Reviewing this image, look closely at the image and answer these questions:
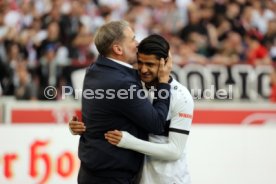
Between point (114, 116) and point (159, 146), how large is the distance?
0.33 metres

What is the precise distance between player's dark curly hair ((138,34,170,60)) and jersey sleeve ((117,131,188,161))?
49 cm

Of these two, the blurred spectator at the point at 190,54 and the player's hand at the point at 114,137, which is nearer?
the player's hand at the point at 114,137

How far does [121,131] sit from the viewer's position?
4.30m

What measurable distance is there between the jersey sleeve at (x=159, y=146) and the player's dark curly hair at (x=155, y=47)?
1.61ft

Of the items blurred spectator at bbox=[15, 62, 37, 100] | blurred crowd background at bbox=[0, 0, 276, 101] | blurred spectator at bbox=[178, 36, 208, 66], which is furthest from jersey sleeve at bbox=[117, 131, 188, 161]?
blurred spectator at bbox=[178, 36, 208, 66]

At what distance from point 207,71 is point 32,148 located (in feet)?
18.0

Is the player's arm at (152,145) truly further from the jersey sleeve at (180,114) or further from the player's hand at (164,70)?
the player's hand at (164,70)

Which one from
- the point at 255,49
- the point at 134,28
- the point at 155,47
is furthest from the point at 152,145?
the point at 255,49

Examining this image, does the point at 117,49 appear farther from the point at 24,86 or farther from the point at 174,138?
the point at 24,86

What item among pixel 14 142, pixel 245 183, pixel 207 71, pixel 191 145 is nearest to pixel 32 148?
pixel 14 142

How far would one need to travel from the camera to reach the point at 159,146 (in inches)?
170

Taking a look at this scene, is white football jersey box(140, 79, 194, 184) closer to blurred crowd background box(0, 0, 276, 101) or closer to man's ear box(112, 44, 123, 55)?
man's ear box(112, 44, 123, 55)

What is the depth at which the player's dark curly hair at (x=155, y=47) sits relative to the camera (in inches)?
169

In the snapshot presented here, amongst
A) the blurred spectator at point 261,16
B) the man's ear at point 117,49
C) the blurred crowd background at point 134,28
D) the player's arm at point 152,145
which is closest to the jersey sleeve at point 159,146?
the player's arm at point 152,145
